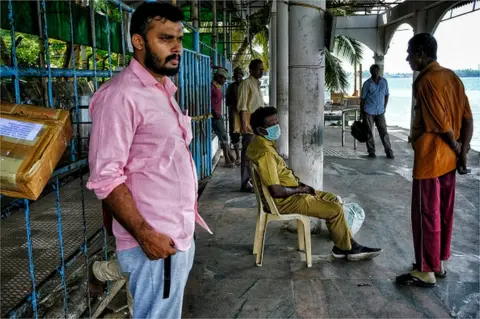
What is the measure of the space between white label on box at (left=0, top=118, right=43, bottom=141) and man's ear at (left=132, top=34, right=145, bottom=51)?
0.53 metres

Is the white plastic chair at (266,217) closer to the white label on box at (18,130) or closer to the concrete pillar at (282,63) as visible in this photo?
the white label on box at (18,130)

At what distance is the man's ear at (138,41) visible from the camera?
196 cm

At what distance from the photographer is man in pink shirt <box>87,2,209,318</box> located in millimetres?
1789

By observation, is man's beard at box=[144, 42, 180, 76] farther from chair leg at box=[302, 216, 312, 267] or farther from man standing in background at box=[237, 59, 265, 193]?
man standing in background at box=[237, 59, 265, 193]

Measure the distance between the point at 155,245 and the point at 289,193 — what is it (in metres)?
2.18

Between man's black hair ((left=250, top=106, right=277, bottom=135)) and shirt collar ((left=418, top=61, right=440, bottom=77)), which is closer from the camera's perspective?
shirt collar ((left=418, top=61, right=440, bottom=77))

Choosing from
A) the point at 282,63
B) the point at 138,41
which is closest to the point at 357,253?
the point at 138,41

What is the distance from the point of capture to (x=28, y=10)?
7.47 feet

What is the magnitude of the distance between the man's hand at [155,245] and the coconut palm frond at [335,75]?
1618 cm

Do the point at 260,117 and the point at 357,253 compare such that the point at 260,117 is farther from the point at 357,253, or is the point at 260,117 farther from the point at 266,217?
the point at 357,253

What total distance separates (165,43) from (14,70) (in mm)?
638

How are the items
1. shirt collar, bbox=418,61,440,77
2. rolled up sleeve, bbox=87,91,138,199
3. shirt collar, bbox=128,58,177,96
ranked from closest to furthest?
rolled up sleeve, bbox=87,91,138,199, shirt collar, bbox=128,58,177,96, shirt collar, bbox=418,61,440,77

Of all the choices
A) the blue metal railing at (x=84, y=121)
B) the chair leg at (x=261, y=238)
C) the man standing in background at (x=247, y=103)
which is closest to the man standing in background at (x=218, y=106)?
the blue metal railing at (x=84, y=121)

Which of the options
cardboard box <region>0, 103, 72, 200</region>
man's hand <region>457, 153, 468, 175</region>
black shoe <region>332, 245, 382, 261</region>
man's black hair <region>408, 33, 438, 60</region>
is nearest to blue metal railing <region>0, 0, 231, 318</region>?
cardboard box <region>0, 103, 72, 200</region>
